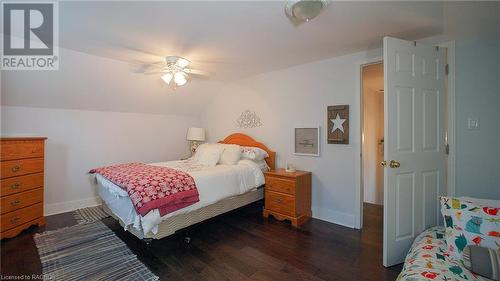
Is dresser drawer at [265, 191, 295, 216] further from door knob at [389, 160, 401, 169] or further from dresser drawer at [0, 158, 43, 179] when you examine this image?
dresser drawer at [0, 158, 43, 179]

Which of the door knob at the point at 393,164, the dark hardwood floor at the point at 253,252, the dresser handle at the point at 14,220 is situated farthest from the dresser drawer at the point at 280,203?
the dresser handle at the point at 14,220

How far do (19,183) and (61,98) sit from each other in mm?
1310

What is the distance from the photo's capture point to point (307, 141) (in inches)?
127

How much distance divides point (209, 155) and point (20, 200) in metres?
2.32

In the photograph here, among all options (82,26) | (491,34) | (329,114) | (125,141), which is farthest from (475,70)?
(125,141)

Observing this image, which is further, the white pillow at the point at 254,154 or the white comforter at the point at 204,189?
the white pillow at the point at 254,154

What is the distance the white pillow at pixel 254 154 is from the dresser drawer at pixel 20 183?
8.95ft

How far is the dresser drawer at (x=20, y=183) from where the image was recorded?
2365 mm

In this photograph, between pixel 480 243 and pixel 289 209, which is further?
pixel 289 209

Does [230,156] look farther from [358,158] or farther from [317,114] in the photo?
[358,158]

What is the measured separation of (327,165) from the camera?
3.04m

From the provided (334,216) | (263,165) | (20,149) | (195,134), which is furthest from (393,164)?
(20,149)

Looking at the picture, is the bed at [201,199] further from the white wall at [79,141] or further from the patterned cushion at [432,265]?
the patterned cushion at [432,265]

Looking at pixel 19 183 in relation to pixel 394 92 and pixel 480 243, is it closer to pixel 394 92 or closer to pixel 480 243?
pixel 394 92
